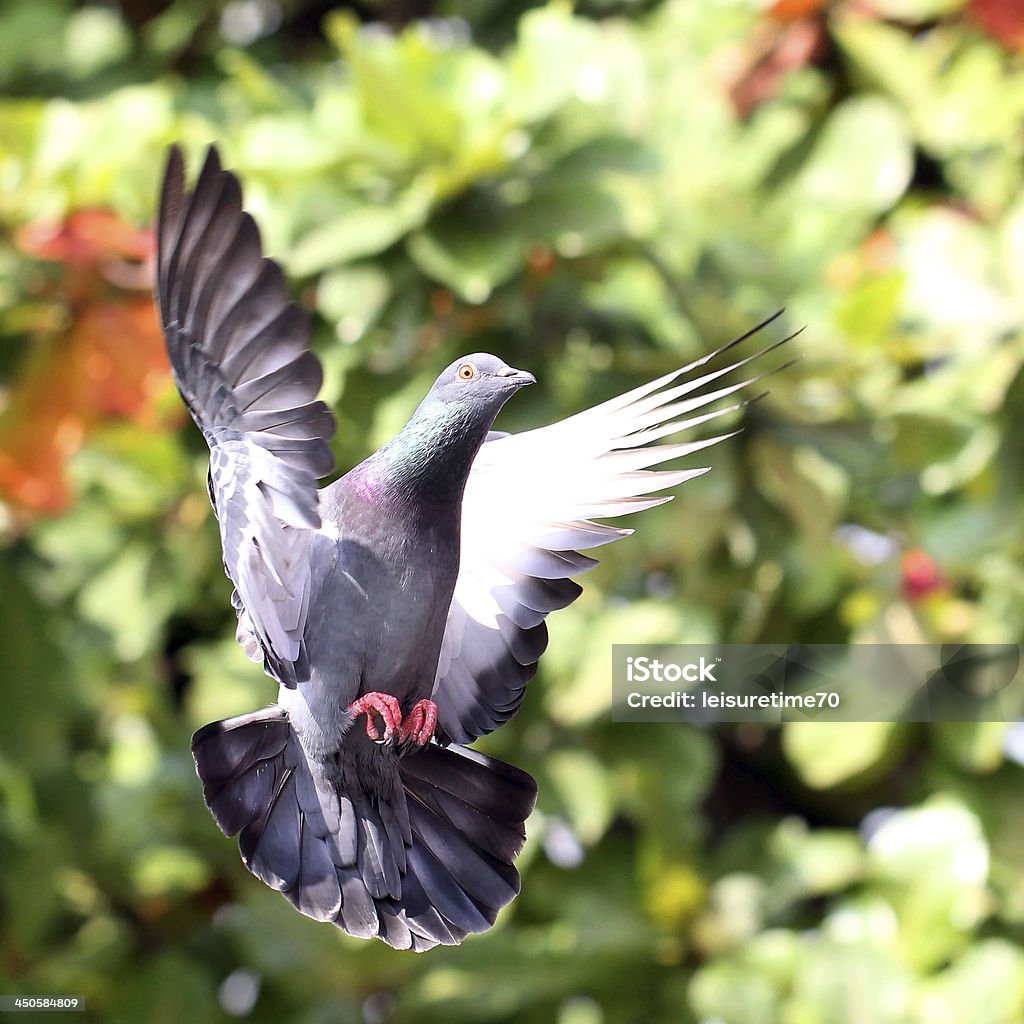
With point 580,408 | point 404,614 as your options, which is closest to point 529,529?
point 404,614

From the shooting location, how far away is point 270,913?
1.00 metres

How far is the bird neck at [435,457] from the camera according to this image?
194mm

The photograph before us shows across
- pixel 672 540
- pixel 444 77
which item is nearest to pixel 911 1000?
pixel 672 540

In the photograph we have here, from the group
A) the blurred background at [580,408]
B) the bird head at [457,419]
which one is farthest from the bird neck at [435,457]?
the blurred background at [580,408]

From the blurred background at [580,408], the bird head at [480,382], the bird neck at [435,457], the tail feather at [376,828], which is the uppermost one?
the bird head at [480,382]

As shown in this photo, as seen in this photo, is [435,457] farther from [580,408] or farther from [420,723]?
[580,408]

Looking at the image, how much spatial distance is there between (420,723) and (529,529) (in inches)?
1.4

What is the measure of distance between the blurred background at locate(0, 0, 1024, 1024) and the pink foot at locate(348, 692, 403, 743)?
0.17 meters

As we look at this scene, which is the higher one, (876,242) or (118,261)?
(118,261)

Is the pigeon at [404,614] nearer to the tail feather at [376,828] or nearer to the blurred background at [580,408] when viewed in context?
the tail feather at [376,828]

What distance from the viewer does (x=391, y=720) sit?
8.0 inches

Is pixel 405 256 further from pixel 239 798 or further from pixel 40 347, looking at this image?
pixel 239 798

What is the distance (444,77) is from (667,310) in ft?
1.13

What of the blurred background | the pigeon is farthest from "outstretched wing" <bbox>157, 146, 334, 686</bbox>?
the blurred background
